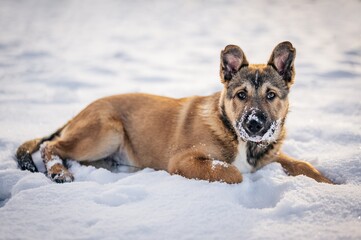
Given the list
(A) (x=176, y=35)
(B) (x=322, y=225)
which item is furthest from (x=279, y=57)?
(A) (x=176, y=35)

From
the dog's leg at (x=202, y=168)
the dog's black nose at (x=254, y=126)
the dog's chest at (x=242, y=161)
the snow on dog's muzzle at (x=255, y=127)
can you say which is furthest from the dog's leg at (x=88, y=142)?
the dog's black nose at (x=254, y=126)

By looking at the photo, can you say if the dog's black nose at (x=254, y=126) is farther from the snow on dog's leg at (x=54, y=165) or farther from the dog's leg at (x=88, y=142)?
the snow on dog's leg at (x=54, y=165)

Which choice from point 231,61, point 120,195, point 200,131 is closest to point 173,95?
point 231,61

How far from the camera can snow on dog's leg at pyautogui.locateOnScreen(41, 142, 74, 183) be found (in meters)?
4.40

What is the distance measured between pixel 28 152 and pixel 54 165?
0.50 metres

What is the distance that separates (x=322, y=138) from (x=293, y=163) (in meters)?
1.51

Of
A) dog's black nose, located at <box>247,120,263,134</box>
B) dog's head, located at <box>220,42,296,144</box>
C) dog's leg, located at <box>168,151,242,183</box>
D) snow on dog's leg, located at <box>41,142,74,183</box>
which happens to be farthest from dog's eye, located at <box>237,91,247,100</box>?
snow on dog's leg, located at <box>41,142,74,183</box>

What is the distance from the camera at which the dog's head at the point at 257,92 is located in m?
4.27

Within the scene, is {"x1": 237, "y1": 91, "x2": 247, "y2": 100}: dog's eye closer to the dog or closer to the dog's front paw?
the dog

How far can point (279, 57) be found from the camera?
4.80 meters

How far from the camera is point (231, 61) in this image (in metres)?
4.90

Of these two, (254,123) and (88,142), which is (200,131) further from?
(88,142)

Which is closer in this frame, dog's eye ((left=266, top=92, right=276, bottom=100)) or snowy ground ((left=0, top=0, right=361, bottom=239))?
snowy ground ((left=0, top=0, right=361, bottom=239))

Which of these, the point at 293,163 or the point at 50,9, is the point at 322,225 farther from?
the point at 50,9
